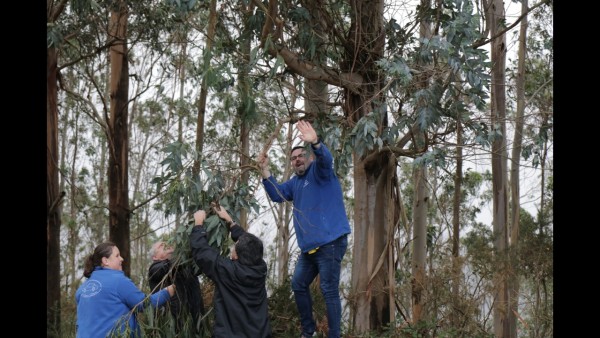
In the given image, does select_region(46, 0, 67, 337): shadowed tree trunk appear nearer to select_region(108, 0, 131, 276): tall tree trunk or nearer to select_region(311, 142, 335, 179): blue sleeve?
select_region(108, 0, 131, 276): tall tree trunk

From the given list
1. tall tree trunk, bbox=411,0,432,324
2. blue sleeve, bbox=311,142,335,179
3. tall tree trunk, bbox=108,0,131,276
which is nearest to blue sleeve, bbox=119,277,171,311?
blue sleeve, bbox=311,142,335,179

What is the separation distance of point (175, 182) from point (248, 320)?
4.15ft

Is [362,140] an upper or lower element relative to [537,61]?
lower

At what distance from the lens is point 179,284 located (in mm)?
6281

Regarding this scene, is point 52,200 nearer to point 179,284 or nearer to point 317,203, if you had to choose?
point 179,284

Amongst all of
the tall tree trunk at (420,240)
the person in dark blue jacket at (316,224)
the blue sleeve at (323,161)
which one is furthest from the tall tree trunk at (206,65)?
the tall tree trunk at (420,240)

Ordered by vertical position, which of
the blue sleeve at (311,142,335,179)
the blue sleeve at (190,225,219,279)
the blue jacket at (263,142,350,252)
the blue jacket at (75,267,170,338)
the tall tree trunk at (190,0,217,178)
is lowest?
the blue jacket at (75,267,170,338)

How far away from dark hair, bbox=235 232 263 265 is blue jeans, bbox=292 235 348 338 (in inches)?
28.6

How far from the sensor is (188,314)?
248 inches

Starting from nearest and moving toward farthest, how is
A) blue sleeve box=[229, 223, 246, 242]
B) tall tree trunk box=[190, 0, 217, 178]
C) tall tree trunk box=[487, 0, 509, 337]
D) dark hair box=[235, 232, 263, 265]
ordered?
dark hair box=[235, 232, 263, 265] < blue sleeve box=[229, 223, 246, 242] < tall tree trunk box=[190, 0, 217, 178] < tall tree trunk box=[487, 0, 509, 337]

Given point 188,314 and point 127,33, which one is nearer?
point 188,314

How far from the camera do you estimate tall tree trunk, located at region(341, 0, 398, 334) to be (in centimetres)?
837
